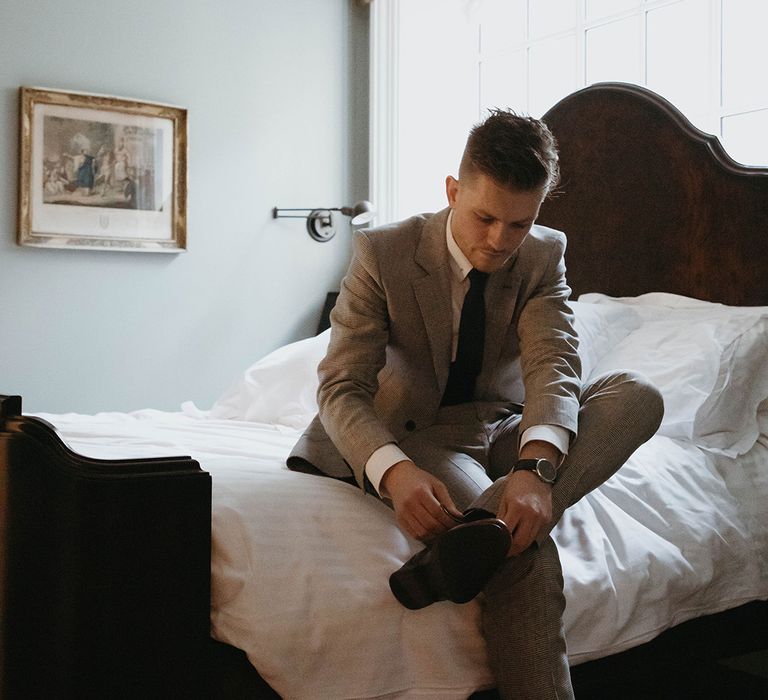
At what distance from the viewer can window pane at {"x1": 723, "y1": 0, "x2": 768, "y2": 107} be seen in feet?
9.59

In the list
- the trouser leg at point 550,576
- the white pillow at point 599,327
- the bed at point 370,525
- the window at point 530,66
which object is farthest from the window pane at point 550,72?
the trouser leg at point 550,576

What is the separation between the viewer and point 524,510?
60.1 inches

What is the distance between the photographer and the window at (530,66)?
3033 millimetres

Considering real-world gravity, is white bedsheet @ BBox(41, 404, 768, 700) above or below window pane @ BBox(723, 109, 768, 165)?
below

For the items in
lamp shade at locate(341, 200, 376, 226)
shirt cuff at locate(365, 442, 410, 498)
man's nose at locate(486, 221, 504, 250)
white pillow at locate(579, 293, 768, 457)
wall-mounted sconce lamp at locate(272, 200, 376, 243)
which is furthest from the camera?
wall-mounted sconce lamp at locate(272, 200, 376, 243)

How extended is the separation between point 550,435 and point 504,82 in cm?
278

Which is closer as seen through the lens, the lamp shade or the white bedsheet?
the white bedsheet

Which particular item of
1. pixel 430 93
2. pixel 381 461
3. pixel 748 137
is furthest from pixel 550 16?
pixel 381 461

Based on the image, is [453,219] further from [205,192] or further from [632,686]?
[205,192]

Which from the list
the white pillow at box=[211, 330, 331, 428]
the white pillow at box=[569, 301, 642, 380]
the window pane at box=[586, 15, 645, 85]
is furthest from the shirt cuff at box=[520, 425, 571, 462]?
the window pane at box=[586, 15, 645, 85]

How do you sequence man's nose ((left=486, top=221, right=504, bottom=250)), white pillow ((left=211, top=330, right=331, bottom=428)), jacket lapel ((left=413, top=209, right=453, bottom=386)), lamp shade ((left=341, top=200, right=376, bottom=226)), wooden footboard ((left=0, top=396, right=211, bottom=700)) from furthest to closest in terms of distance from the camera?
1. lamp shade ((left=341, top=200, right=376, bottom=226))
2. white pillow ((left=211, top=330, right=331, bottom=428))
3. jacket lapel ((left=413, top=209, right=453, bottom=386))
4. man's nose ((left=486, top=221, right=504, bottom=250))
5. wooden footboard ((left=0, top=396, right=211, bottom=700))

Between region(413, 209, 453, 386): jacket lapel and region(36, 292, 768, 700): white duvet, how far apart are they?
333 millimetres

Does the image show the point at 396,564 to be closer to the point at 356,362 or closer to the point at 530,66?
the point at 356,362

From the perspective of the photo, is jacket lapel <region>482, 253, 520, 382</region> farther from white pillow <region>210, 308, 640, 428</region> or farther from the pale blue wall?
the pale blue wall
